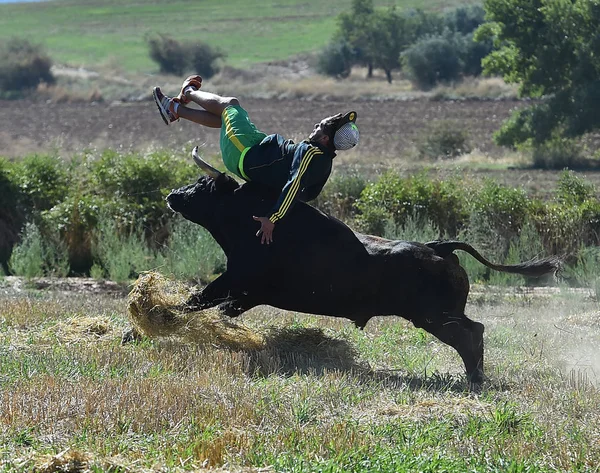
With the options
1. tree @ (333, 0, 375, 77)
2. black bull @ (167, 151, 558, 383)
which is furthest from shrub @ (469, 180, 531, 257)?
tree @ (333, 0, 375, 77)

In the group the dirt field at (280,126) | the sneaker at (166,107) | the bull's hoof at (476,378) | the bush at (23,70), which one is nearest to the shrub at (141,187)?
the sneaker at (166,107)

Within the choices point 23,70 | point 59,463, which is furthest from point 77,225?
point 23,70

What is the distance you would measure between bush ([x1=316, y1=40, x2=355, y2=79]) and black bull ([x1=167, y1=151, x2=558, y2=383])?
71.4 m

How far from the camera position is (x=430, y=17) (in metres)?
82.6

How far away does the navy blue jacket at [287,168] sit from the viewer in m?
8.66

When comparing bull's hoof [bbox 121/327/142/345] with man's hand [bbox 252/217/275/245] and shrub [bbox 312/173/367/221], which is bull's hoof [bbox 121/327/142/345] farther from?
shrub [bbox 312/173/367/221]

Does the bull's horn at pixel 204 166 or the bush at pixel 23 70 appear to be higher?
the bull's horn at pixel 204 166

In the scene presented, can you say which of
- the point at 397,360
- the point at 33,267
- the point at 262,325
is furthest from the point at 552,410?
the point at 33,267

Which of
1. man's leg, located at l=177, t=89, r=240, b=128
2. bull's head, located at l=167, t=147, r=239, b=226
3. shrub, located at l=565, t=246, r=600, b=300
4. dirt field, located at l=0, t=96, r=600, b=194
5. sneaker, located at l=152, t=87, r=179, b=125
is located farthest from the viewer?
dirt field, located at l=0, t=96, r=600, b=194

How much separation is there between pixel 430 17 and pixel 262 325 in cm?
7509

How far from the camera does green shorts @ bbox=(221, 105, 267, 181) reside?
9234mm

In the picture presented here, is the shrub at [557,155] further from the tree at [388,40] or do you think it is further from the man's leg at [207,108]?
the tree at [388,40]

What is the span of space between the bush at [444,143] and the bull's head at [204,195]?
76.3 ft

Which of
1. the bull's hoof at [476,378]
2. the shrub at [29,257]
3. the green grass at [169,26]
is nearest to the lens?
the bull's hoof at [476,378]
